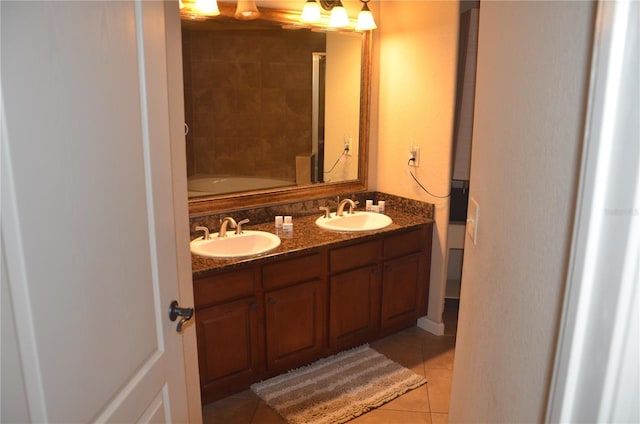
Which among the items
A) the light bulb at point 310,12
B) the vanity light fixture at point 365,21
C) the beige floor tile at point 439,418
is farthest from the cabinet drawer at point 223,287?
the vanity light fixture at point 365,21

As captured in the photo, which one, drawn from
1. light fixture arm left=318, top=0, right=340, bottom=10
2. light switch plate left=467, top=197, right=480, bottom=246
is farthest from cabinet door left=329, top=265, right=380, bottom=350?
light fixture arm left=318, top=0, right=340, bottom=10

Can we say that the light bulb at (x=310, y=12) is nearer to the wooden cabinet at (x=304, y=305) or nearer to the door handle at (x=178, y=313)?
the wooden cabinet at (x=304, y=305)

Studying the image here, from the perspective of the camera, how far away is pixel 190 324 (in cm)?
167

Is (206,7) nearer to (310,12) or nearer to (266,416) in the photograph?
(310,12)

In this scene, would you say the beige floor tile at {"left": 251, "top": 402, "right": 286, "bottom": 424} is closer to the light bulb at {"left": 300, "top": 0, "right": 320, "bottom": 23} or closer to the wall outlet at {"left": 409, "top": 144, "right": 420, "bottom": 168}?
the wall outlet at {"left": 409, "top": 144, "right": 420, "bottom": 168}

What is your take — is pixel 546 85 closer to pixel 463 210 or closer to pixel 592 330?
pixel 592 330

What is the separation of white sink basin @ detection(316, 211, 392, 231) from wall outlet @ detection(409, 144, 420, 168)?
41cm

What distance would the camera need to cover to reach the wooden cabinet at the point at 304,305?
234 cm

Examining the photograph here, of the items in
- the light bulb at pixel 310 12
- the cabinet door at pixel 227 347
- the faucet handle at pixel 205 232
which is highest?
the light bulb at pixel 310 12

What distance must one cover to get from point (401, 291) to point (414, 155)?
915 mm

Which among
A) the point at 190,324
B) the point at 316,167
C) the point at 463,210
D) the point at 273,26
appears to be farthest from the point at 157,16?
the point at 463,210

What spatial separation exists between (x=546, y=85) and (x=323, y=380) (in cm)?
224

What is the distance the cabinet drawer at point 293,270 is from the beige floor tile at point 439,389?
0.88 metres

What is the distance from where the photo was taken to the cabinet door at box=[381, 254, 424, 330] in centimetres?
304
